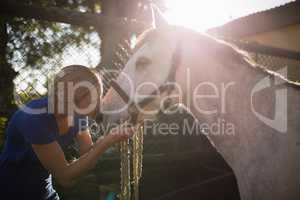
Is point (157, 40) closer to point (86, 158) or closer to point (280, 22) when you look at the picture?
point (86, 158)

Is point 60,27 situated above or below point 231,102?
above

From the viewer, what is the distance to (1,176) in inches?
85.6

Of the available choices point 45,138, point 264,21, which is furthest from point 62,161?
point 264,21

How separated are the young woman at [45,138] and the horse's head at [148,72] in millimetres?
248

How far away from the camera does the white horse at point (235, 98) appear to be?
6.42 feet

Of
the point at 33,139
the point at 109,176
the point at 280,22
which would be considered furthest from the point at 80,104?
the point at 280,22

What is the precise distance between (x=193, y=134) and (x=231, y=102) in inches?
137

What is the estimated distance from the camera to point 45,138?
6.63 feet

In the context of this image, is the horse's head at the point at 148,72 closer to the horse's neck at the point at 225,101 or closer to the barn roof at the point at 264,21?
the horse's neck at the point at 225,101

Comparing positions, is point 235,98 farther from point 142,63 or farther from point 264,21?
point 264,21

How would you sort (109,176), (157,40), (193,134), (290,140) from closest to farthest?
1. (290,140)
2. (157,40)
3. (109,176)
4. (193,134)

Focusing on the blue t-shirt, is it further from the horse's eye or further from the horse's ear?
the horse's ear

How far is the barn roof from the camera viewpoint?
48.4 ft

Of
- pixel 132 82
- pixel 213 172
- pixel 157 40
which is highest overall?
pixel 157 40
